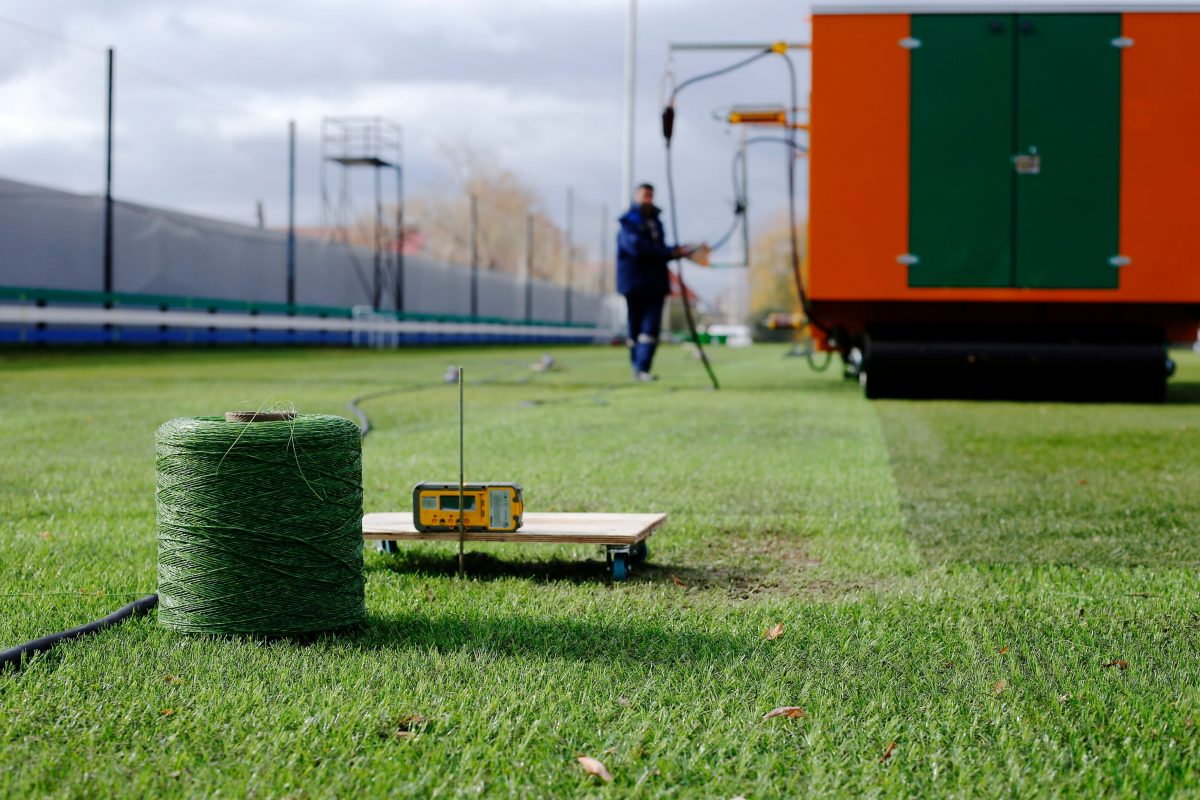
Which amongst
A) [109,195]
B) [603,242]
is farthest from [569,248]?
[109,195]

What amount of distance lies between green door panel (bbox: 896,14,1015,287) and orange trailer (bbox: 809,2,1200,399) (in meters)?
0.01

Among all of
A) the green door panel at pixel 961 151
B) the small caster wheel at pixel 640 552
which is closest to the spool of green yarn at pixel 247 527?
the small caster wheel at pixel 640 552

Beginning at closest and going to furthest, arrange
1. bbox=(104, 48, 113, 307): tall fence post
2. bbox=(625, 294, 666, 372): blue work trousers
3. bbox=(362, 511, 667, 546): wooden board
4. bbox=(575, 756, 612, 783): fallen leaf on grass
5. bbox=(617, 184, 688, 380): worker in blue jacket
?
bbox=(575, 756, 612, 783): fallen leaf on grass, bbox=(362, 511, 667, 546): wooden board, bbox=(617, 184, 688, 380): worker in blue jacket, bbox=(625, 294, 666, 372): blue work trousers, bbox=(104, 48, 113, 307): tall fence post

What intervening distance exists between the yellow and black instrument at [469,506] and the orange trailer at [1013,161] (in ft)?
30.2

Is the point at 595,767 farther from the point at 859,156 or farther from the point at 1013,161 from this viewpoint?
the point at 1013,161

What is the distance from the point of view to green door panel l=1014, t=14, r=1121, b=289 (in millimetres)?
12922

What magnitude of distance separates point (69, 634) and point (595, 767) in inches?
65.8

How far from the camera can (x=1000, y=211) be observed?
1302 centimetres


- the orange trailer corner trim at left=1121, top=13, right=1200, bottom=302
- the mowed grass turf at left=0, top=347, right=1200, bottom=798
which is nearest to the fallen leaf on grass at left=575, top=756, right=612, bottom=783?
Answer: the mowed grass turf at left=0, top=347, right=1200, bottom=798

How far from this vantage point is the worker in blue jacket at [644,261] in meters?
15.9

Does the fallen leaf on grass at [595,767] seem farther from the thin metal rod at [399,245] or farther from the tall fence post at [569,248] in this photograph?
the tall fence post at [569,248]

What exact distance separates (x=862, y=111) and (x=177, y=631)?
36.2ft

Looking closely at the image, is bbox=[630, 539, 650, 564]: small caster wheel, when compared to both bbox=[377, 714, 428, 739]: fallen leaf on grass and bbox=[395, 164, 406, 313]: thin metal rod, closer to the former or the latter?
bbox=[377, 714, 428, 739]: fallen leaf on grass

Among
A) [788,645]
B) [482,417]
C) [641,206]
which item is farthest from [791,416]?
[788,645]
